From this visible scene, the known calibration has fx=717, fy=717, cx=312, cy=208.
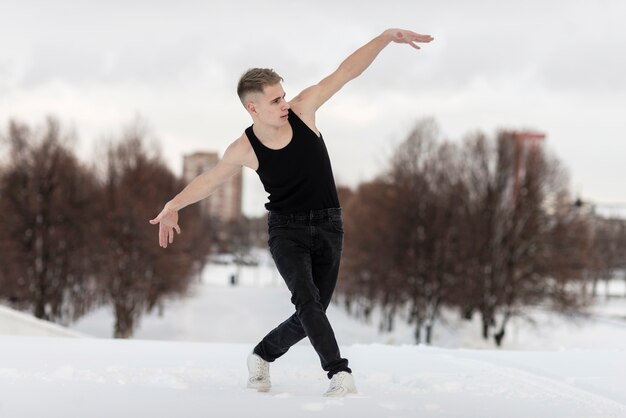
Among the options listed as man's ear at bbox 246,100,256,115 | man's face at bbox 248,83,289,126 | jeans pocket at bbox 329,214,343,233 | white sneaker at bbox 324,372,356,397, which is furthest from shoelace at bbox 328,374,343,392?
man's ear at bbox 246,100,256,115

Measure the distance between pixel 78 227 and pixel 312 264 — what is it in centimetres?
3174

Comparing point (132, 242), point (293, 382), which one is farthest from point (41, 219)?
point (293, 382)

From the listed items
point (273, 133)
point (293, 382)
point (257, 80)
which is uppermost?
point (257, 80)

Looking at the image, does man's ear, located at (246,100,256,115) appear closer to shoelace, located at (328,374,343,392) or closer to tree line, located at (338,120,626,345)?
shoelace, located at (328,374,343,392)

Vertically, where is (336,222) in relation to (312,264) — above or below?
above

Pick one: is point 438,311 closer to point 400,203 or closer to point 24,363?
point 400,203

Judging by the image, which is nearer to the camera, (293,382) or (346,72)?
(346,72)

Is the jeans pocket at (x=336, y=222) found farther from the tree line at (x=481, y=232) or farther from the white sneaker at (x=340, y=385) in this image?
the tree line at (x=481, y=232)

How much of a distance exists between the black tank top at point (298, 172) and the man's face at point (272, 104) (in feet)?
0.53

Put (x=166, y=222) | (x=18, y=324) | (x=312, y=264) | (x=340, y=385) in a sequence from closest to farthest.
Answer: (x=340, y=385) → (x=312, y=264) → (x=166, y=222) → (x=18, y=324)

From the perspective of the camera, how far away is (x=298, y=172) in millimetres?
4301

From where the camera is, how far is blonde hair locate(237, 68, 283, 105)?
420cm

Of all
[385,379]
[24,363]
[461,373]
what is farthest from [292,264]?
[24,363]

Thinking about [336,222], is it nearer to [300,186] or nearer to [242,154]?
[300,186]
